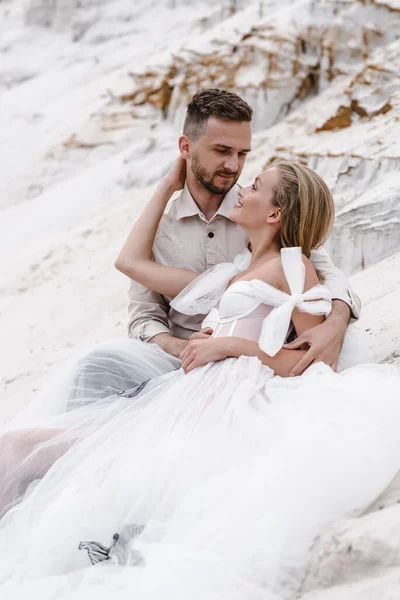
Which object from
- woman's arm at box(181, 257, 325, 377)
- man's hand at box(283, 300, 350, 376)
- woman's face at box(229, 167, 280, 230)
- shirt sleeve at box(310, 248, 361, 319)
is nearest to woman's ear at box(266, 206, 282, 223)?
woman's face at box(229, 167, 280, 230)

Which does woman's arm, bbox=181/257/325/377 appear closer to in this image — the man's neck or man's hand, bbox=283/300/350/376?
man's hand, bbox=283/300/350/376

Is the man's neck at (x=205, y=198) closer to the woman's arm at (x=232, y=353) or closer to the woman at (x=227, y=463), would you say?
the woman at (x=227, y=463)

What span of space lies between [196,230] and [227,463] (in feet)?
5.66

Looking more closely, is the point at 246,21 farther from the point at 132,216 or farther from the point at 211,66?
the point at 132,216

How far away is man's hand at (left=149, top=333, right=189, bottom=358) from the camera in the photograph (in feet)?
11.7

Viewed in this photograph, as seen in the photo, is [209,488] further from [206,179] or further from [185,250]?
[206,179]

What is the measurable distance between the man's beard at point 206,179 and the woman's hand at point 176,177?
3.5 inches

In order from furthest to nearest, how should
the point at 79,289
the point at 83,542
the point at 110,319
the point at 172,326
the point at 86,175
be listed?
1. the point at 86,175
2. the point at 79,289
3. the point at 110,319
4. the point at 172,326
5. the point at 83,542

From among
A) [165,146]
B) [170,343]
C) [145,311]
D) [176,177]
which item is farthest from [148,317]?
[165,146]

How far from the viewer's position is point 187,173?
13.1 ft

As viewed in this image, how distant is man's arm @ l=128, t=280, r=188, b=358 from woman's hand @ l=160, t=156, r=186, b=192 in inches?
20.8

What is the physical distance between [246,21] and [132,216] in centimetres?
508

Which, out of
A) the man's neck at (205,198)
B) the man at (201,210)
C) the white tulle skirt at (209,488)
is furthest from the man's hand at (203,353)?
the man's neck at (205,198)

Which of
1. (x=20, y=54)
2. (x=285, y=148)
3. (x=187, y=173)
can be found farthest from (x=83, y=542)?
(x=20, y=54)
